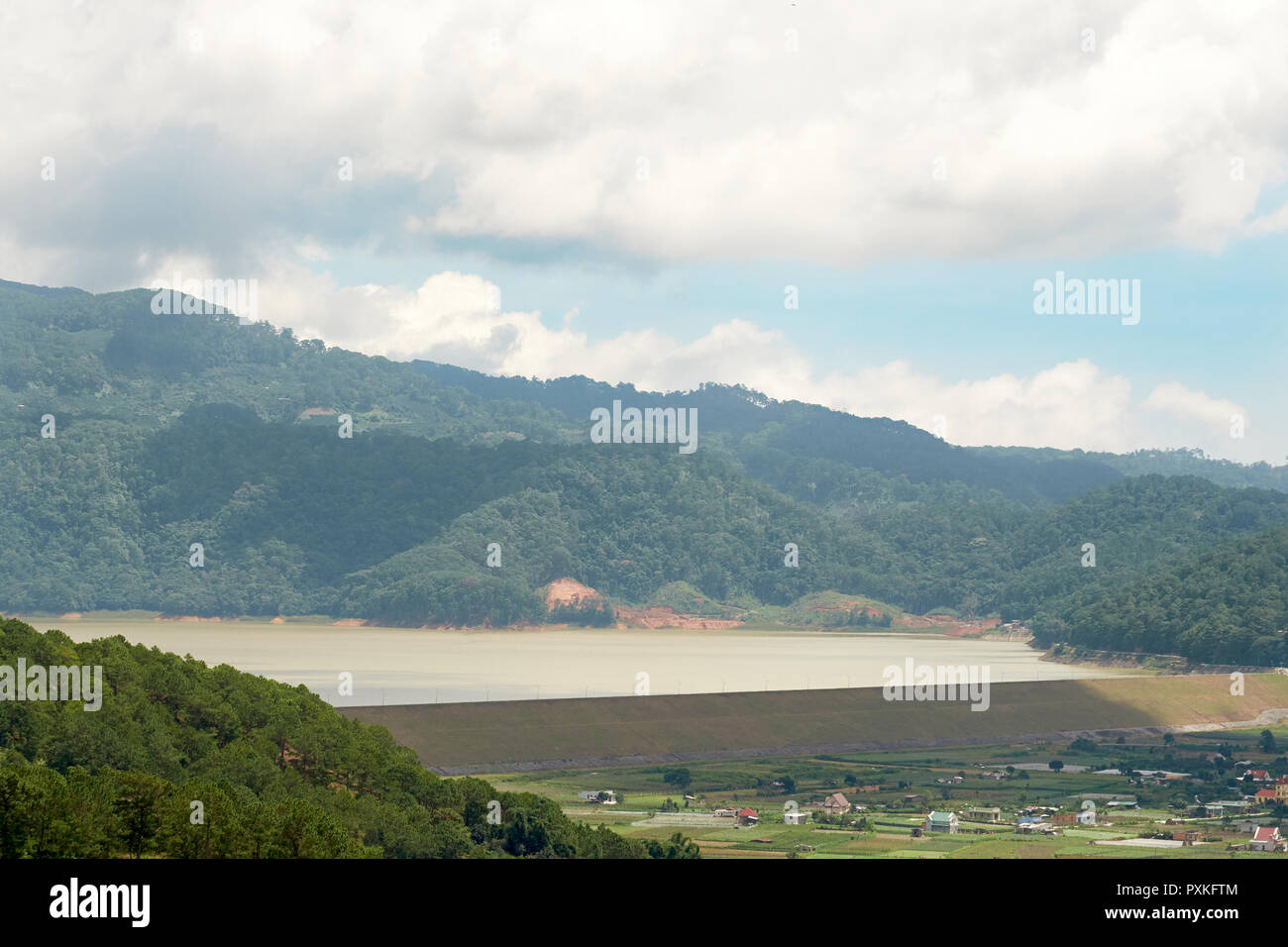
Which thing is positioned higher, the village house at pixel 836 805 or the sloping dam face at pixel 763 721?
the sloping dam face at pixel 763 721

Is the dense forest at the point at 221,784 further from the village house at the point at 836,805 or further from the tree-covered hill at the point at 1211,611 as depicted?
the tree-covered hill at the point at 1211,611

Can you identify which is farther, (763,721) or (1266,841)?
(763,721)

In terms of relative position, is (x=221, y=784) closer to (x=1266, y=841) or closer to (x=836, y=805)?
(x=836, y=805)

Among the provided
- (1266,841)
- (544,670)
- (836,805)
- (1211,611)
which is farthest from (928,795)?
(1211,611)

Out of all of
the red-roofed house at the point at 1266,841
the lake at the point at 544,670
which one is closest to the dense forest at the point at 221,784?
the red-roofed house at the point at 1266,841

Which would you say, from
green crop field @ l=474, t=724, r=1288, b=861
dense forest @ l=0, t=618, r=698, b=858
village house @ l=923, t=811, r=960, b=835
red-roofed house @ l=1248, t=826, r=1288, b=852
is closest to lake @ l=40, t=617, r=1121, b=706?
green crop field @ l=474, t=724, r=1288, b=861

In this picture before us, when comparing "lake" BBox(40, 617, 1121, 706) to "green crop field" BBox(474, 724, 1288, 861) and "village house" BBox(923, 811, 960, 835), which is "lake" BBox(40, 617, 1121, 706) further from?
"village house" BBox(923, 811, 960, 835)
